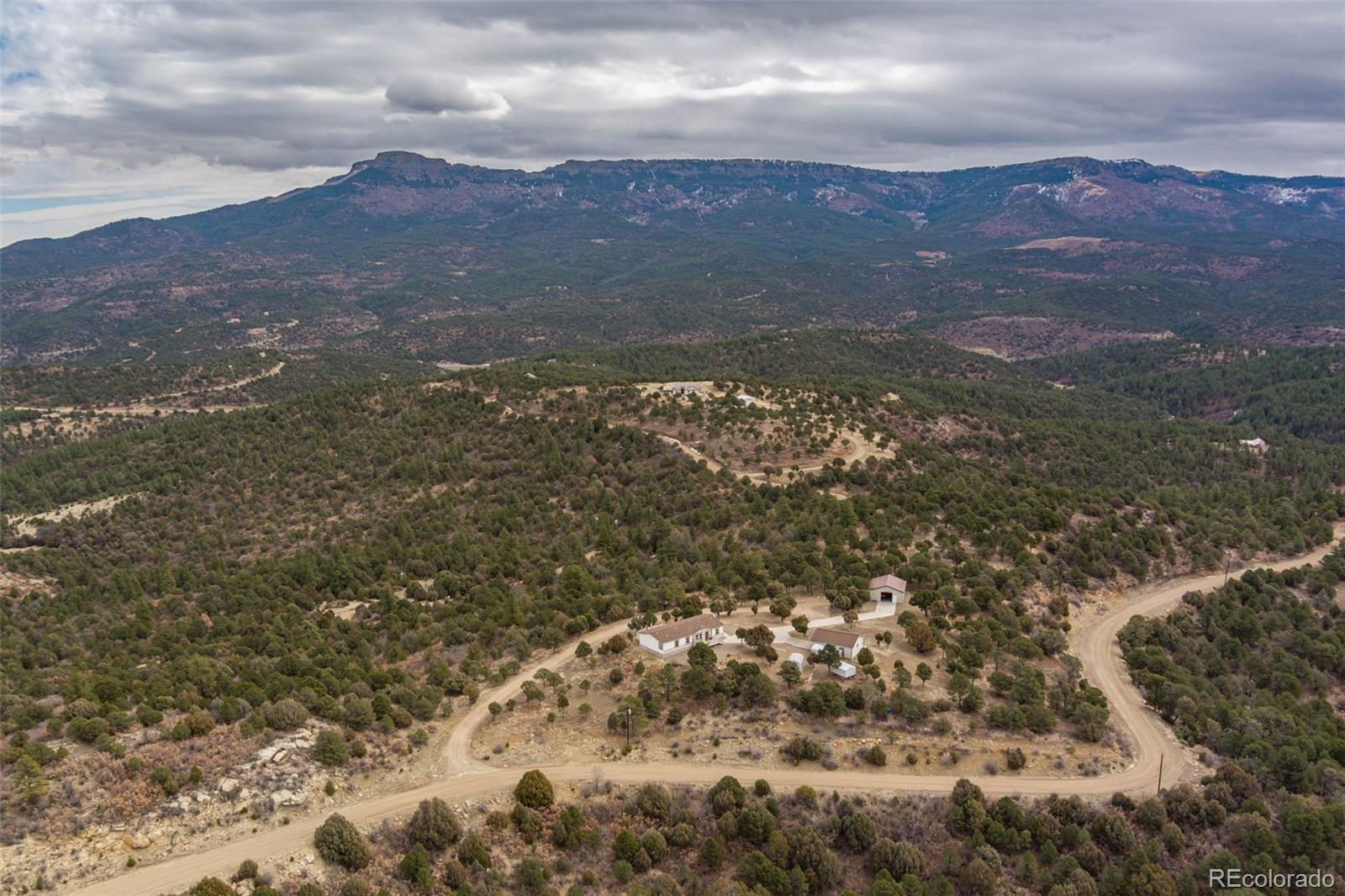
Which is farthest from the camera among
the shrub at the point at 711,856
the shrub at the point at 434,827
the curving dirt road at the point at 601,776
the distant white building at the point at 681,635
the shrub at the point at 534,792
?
the distant white building at the point at 681,635

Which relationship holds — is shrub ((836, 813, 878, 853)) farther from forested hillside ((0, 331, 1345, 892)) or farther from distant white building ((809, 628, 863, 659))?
distant white building ((809, 628, 863, 659))

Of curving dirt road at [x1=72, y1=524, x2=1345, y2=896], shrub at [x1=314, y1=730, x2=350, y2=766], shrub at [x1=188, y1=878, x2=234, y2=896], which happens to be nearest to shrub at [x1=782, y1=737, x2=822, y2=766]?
curving dirt road at [x1=72, y1=524, x2=1345, y2=896]

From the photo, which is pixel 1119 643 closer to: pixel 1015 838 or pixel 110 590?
pixel 1015 838

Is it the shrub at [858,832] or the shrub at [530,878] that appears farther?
the shrub at [858,832]

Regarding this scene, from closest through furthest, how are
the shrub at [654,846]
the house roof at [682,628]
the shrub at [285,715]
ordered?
the shrub at [654,846], the shrub at [285,715], the house roof at [682,628]

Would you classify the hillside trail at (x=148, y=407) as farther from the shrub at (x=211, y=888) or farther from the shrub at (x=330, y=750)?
the shrub at (x=211, y=888)

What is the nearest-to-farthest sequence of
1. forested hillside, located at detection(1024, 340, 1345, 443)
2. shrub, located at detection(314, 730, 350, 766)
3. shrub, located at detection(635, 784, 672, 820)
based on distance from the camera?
shrub, located at detection(635, 784, 672, 820) < shrub, located at detection(314, 730, 350, 766) < forested hillside, located at detection(1024, 340, 1345, 443)

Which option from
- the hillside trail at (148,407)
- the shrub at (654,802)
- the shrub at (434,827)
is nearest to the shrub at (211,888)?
the shrub at (434,827)
